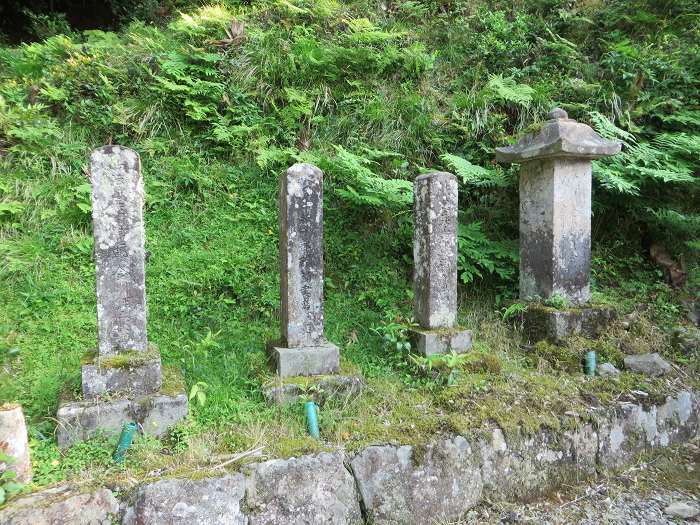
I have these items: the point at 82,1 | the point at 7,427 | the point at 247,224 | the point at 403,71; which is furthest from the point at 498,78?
the point at 82,1

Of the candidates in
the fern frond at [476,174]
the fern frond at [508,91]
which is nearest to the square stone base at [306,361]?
the fern frond at [476,174]

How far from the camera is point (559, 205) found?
541cm

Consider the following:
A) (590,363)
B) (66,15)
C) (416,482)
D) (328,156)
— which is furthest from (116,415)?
(66,15)

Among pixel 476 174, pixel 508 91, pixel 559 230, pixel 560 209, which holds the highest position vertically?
pixel 508 91

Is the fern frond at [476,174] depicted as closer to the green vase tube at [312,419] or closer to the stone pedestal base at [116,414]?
the green vase tube at [312,419]

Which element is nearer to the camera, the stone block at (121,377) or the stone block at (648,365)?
the stone block at (121,377)

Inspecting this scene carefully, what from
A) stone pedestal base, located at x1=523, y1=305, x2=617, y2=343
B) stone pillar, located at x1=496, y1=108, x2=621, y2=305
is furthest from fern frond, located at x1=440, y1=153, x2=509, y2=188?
stone pedestal base, located at x1=523, y1=305, x2=617, y2=343

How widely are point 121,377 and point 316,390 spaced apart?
154cm

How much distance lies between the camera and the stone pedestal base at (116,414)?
10.7 feet

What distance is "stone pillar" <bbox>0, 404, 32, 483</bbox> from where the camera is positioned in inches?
106

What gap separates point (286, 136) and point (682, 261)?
6132 millimetres

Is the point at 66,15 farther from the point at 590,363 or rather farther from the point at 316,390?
the point at 590,363

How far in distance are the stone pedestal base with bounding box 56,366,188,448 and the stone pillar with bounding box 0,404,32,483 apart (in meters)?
0.44

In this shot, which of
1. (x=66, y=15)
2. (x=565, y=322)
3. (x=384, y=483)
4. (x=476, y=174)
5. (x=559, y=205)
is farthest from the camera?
(x=66, y=15)
